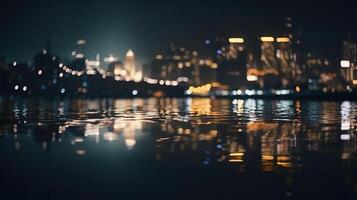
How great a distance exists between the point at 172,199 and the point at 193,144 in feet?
27.2

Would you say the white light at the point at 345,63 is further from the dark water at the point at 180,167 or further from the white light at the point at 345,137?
the dark water at the point at 180,167

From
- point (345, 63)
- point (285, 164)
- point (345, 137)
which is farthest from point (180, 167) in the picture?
point (345, 63)

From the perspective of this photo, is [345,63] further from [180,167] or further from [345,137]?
[180,167]

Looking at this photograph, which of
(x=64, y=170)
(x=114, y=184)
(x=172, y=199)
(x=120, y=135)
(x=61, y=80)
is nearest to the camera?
(x=172, y=199)

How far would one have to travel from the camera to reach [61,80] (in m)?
176

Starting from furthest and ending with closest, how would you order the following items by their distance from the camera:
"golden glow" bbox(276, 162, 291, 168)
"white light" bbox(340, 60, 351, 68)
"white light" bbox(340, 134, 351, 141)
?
"white light" bbox(340, 60, 351, 68), "white light" bbox(340, 134, 351, 141), "golden glow" bbox(276, 162, 291, 168)

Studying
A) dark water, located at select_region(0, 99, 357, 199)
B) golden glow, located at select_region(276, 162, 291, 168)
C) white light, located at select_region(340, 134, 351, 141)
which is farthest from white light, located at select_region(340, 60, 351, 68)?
golden glow, located at select_region(276, 162, 291, 168)

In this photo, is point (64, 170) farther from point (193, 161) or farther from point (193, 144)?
point (193, 144)

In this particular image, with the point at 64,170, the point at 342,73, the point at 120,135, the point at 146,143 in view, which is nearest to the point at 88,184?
the point at 64,170

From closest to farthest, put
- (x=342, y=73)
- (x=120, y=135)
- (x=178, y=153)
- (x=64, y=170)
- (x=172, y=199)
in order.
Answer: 1. (x=172, y=199)
2. (x=64, y=170)
3. (x=178, y=153)
4. (x=120, y=135)
5. (x=342, y=73)

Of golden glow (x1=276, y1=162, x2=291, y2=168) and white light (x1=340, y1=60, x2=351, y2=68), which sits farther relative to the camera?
white light (x1=340, y1=60, x2=351, y2=68)

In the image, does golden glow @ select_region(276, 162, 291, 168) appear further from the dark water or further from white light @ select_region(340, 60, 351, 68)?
white light @ select_region(340, 60, 351, 68)

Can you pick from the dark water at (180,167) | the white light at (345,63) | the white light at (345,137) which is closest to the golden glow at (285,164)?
the dark water at (180,167)

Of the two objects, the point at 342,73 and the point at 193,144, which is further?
the point at 342,73
